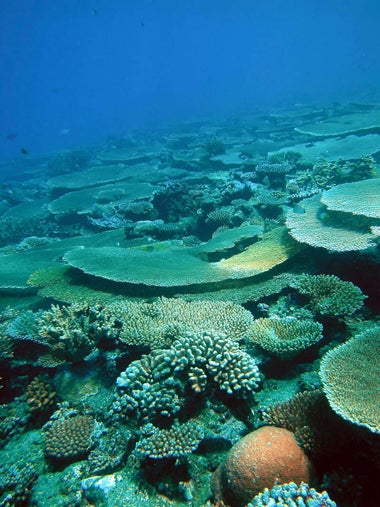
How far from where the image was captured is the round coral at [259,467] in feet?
8.13

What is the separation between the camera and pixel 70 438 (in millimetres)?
3508

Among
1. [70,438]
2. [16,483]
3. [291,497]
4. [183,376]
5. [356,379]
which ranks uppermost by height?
[356,379]

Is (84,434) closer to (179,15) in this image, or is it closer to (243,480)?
(243,480)

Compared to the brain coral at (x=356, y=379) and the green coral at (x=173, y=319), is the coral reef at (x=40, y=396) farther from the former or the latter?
the brain coral at (x=356, y=379)

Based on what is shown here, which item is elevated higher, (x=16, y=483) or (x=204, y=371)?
(x=204, y=371)

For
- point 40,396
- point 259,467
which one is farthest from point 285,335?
point 40,396

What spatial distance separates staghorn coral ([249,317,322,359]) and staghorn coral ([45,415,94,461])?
2.26 metres

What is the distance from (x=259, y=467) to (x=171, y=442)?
0.87 m

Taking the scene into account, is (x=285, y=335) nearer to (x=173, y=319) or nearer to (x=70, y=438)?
(x=173, y=319)

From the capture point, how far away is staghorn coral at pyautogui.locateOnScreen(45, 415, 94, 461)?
135 inches

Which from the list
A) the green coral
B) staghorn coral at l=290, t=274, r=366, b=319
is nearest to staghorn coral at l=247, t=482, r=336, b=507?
the green coral

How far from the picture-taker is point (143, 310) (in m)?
4.57

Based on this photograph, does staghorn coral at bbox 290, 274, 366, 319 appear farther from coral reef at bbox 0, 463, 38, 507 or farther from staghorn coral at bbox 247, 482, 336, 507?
coral reef at bbox 0, 463, 38, 507

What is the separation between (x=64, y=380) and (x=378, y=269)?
488 centimetres
